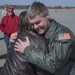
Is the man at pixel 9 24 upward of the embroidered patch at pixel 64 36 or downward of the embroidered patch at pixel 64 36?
downward

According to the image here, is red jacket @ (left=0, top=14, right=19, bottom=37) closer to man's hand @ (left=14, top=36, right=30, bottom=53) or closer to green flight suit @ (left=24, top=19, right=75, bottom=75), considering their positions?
man's hand @ (left=14, top=36, right=30, bottom=53)

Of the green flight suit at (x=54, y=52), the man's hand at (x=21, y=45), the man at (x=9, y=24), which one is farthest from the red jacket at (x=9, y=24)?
the green flight suit at (x=54, y=52)

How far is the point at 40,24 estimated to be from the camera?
2553 millimetres

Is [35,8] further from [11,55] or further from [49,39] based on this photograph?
[11,55]

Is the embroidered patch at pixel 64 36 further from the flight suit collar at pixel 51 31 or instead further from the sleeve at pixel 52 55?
the flight suit collar at pixel 51 31

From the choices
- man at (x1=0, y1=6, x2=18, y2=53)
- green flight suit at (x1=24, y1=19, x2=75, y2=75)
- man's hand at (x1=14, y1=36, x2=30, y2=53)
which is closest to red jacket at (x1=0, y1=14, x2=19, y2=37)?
man at (x1=0, y1=6, x2=18, y2=53)

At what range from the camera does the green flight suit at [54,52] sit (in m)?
2.39

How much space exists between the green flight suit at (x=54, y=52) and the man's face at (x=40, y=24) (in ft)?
0.32

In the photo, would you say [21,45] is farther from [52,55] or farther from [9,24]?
[9,24]

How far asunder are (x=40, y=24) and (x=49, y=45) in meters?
0.20

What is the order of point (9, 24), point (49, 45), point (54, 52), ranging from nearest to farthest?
point (54, 52) < point (49, 45) < point (9, 24)

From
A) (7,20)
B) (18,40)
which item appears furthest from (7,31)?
(18,40)

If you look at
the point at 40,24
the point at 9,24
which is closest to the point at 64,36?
the point at 40,24

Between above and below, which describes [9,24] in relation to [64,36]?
below
